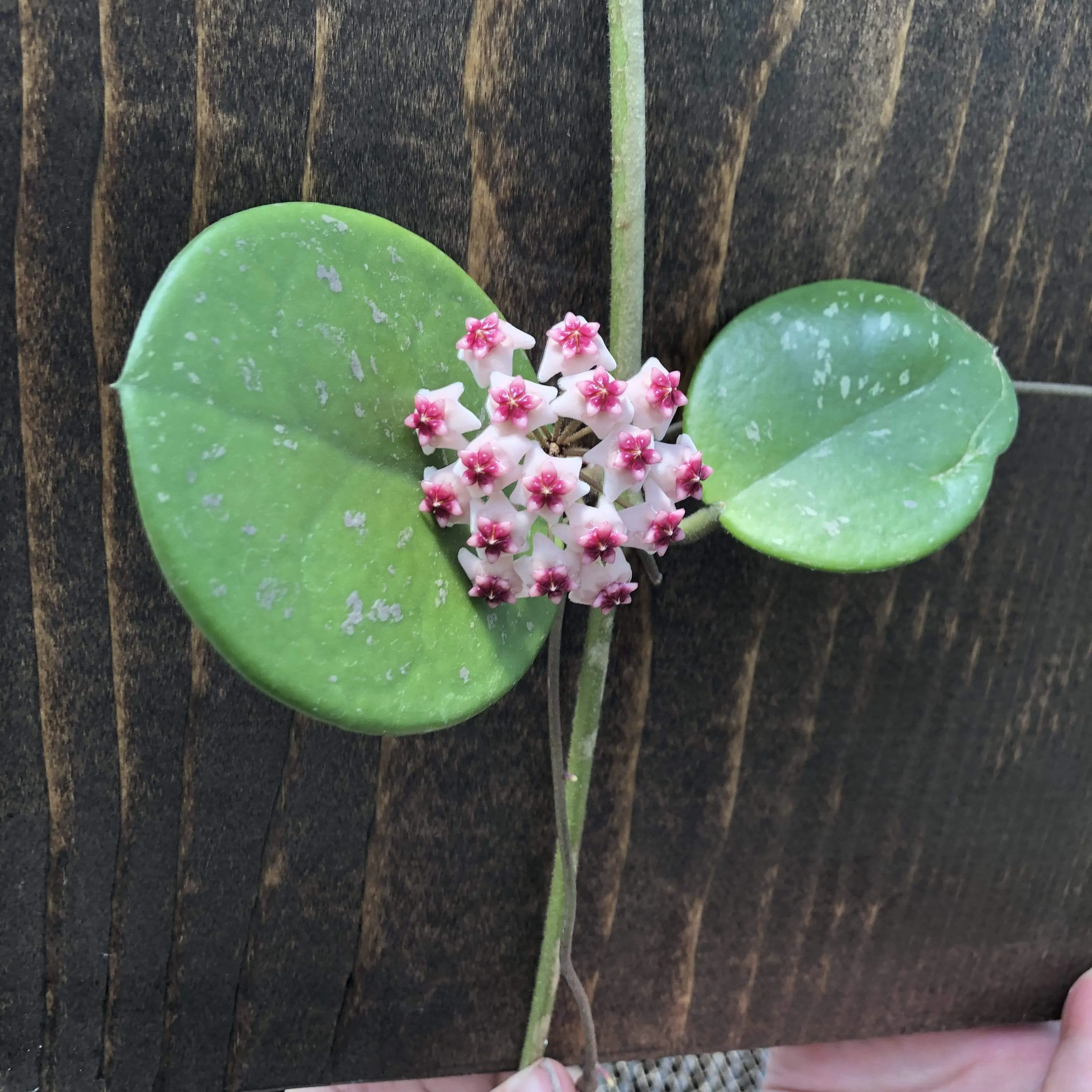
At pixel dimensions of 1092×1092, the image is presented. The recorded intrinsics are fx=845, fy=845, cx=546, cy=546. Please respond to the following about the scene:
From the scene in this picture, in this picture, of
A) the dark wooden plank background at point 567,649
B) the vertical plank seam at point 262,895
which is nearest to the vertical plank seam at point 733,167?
the dark wooden plank background at point 567,649

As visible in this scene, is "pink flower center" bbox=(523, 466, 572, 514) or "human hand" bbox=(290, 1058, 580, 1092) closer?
"pink flower center" bbox=(523, 466, 572, 514)

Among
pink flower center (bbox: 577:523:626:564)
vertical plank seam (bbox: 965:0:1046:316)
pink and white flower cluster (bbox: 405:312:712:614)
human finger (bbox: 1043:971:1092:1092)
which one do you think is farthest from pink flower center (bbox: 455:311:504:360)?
human finger (bbox: 1043:971:1092:1092)

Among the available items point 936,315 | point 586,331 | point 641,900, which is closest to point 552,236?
point 586,331

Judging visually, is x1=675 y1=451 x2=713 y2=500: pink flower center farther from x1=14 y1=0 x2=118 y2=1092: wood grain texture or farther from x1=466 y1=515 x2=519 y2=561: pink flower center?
x1=14 y1=0 x2=118 y2=1092: wood grain texture

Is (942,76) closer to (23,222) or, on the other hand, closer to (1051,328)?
(1051,328)

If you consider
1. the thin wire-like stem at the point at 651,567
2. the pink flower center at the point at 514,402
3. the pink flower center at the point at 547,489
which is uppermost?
the pink flower center at the point at 514,402

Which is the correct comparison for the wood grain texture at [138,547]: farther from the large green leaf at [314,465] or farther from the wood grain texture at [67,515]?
the large green leaf at [314,465]

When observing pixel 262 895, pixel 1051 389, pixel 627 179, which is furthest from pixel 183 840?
pixel 1051 389
